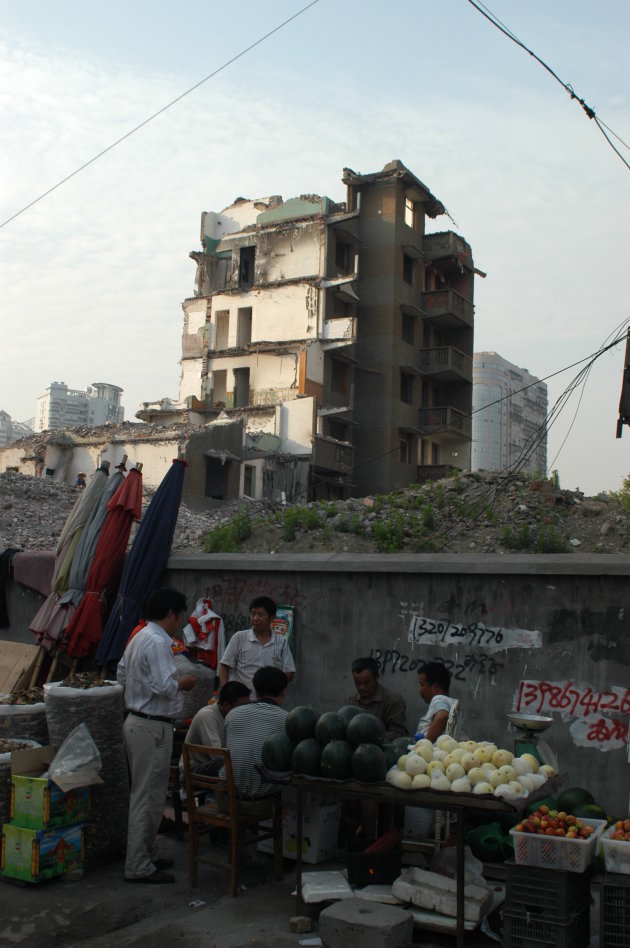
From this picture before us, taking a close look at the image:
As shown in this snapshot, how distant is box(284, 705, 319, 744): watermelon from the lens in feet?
18.7

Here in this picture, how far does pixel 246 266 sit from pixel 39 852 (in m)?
40.0

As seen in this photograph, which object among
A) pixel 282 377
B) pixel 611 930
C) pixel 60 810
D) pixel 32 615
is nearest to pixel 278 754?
pixel 60 810

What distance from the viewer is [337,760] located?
5.29 metres

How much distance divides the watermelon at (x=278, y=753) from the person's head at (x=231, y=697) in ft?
2.46

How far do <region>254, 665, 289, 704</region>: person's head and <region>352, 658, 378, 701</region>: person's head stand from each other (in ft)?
2.15

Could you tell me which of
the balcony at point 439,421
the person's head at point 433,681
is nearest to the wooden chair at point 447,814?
the person's head at point 433,681

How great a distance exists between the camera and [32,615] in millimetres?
10391

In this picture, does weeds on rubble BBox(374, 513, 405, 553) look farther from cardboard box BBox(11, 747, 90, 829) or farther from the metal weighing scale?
cardboard box BBox(11, 747, 90, 829)

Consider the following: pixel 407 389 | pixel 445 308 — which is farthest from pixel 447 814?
pixel 445 308

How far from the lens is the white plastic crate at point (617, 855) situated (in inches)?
171

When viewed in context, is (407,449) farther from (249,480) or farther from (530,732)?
(530,732)

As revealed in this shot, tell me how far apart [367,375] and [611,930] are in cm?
3787

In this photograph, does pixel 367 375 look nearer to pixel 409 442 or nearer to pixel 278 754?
pixel 409 442

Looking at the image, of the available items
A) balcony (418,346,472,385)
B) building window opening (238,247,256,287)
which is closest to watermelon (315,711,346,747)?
balcony (418,346,472,385)
